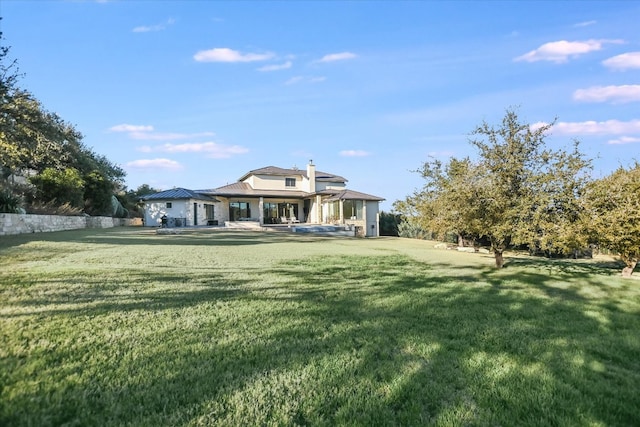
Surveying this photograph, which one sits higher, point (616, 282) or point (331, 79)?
point (331, 79)

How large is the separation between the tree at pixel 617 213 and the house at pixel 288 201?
21.8m

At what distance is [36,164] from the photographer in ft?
86.3

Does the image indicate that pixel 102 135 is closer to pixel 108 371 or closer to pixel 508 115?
pixel 508 115

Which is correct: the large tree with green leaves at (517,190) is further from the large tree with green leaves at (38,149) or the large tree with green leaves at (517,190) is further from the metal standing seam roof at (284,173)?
the metal standing seam roof at (284,173)

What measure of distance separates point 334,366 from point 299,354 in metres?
0.42

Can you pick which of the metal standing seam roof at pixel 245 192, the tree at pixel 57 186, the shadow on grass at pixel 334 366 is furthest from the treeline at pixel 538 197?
the metal standing seam roof at pixel 245 192

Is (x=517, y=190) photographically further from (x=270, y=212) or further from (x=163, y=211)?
(x=163, y=211)

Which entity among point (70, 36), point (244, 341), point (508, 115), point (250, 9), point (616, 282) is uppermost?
point (250, 9)

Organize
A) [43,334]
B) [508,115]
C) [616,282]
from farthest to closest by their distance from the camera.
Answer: [508,115] → [616,282] → [43,334]

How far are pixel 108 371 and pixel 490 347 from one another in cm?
380

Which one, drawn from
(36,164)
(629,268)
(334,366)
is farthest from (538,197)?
(36,164)

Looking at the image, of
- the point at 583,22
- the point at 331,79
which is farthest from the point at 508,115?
the point at 331,79

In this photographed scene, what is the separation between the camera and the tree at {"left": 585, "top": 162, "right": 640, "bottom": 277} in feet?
32.4

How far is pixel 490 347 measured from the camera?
392 centimetres
